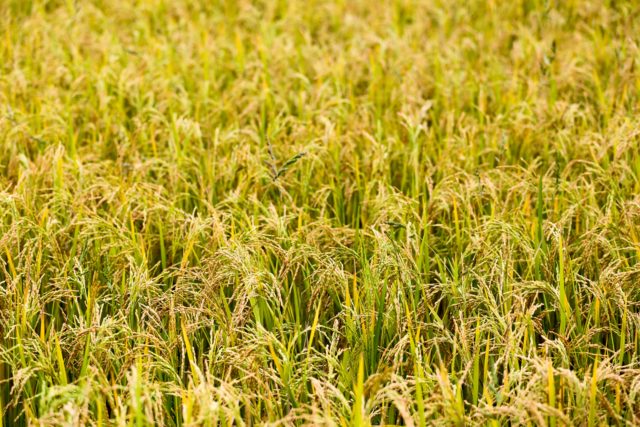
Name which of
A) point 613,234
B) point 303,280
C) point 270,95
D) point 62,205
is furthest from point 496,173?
point 62,205

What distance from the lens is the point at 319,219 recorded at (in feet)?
9.48

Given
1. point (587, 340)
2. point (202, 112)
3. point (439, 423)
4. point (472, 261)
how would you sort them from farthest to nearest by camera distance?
1. point (202, 112)
2. point (472, 261)
3. point (587, 340)
4. point (439, 423)

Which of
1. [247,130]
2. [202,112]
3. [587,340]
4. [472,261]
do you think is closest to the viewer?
[587,340]

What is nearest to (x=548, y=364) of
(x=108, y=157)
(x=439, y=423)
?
(x=439, y=423)

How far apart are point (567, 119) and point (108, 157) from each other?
2.31 m

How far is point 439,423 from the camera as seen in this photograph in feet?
6.13

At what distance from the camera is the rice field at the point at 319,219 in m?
2.10

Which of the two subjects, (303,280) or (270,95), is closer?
(303,280)

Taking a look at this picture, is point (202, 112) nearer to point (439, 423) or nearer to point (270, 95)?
point (270, 95)

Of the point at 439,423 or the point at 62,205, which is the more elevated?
the point at 62,205

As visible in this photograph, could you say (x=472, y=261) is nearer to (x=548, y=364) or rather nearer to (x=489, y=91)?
(x=548, y=364)

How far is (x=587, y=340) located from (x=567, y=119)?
185 centimetres

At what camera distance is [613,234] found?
2.77 meters

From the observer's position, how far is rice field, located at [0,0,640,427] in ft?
6.89
